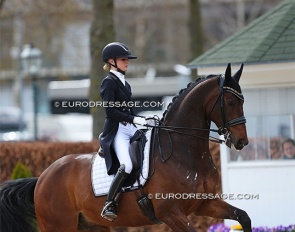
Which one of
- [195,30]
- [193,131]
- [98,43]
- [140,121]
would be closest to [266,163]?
[193,131]

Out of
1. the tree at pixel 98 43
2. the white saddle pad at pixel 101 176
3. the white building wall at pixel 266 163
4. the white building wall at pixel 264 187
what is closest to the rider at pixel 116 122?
the white saddle pad at pixel 101 176

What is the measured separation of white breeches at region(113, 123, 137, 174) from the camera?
9.02 metres

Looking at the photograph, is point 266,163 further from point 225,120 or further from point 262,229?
point 225,120

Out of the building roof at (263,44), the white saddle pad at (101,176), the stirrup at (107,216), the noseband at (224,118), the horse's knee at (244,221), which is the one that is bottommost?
the horse's knee at (244,221)

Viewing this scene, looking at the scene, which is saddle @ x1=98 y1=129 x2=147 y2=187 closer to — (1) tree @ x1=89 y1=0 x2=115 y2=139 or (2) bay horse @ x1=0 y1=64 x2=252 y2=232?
(2) bay horse @ x1=0 y1=64 x2=252 y2=232

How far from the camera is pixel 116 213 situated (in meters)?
9.16

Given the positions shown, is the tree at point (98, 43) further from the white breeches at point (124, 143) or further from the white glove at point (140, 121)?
the white glove at point (140, 121)

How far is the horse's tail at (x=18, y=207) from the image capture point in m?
10.1

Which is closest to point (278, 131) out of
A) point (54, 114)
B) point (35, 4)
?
point (35, 4)

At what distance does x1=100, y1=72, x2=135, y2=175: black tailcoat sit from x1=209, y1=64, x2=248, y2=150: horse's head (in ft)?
3.23

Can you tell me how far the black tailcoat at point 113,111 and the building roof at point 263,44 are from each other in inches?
149

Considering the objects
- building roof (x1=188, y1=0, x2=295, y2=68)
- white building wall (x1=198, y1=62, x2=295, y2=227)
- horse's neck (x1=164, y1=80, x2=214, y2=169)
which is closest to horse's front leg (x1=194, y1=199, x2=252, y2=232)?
horse's neck (x1=164, y1=80, x2=214, y2=169)

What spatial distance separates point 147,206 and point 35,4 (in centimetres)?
2758

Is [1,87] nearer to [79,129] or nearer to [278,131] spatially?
[79,129]
